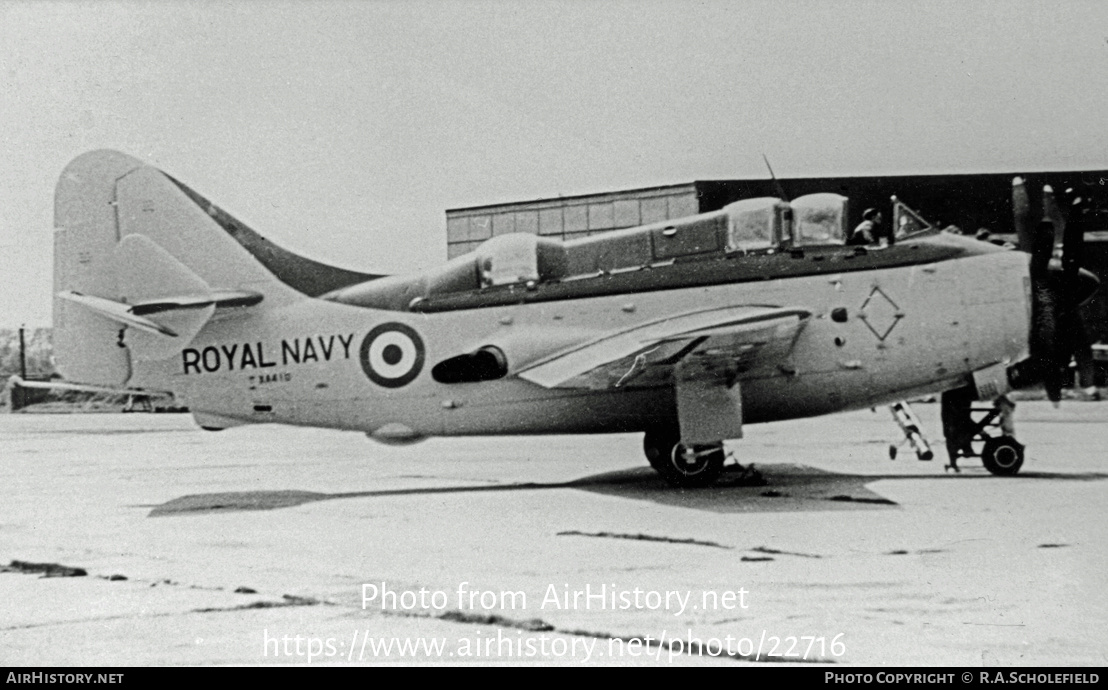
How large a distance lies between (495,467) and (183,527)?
13.1 feet

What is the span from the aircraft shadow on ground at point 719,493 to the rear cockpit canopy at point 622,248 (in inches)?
77.8

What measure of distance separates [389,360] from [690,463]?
3.02 meters

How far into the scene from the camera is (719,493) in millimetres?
9836

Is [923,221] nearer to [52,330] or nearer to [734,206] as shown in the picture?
[734,206]

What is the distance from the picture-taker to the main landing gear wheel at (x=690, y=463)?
991cm

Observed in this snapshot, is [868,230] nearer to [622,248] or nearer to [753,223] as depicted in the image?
[753,223]

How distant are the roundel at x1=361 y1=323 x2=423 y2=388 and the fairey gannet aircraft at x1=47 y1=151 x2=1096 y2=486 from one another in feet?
0.06

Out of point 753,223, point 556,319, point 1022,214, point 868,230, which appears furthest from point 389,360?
point 1022,214

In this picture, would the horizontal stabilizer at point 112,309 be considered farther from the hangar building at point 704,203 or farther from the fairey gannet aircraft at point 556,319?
the hangar building at point 704,203

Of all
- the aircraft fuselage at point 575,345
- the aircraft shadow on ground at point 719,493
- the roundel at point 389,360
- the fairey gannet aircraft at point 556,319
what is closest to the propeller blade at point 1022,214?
the fairey gannet aircraft at point 556,319

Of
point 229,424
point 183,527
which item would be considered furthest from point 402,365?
point 183,527

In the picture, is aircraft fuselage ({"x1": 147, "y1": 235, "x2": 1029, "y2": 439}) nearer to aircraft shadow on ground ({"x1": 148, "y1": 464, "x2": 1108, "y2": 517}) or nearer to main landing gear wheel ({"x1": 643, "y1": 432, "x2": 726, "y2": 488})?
main landing gear wheel ({"x1": 643, "y1": 432, "x2": 726, "y2": 488})

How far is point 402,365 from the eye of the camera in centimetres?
1017

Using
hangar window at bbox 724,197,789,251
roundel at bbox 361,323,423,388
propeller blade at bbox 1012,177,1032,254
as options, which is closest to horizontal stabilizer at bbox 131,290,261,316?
roundel at bbox 361,323,423,388
